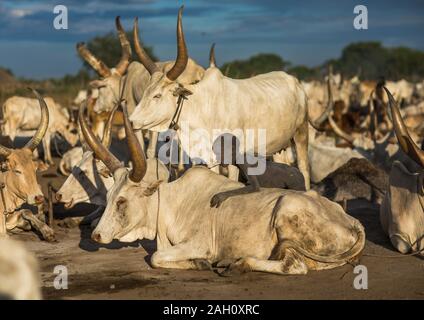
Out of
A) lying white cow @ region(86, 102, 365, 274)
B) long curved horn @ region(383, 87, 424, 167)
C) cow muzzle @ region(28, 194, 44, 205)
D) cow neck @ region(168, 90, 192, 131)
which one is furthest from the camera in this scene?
cow neck @ region(168, 90, 192, 131)

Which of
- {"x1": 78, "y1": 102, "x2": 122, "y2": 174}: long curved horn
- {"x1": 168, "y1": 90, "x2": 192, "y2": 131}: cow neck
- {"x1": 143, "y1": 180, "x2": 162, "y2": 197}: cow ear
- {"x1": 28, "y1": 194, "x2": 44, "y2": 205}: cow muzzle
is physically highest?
{"x1": 168, "y1": 90, "x2": 192, "y2": 131}: cow neck

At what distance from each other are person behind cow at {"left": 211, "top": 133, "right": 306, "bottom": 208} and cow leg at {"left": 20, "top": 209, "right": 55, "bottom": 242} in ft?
6.32

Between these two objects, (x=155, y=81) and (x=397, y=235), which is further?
(x=155, y=81)

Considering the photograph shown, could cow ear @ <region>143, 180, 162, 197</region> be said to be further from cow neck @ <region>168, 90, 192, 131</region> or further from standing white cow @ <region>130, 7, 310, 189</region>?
cow neck @ <region>168, 90, 192, 131</region>

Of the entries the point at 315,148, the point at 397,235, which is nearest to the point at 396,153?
the point at 315,148

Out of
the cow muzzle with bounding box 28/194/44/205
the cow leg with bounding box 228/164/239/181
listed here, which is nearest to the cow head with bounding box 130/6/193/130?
the cow leg with bounding box 228/164/239/181

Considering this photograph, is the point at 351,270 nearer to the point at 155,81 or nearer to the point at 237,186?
the point at 237,186

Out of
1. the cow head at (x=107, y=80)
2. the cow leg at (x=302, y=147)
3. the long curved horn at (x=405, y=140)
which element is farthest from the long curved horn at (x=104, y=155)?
the cow head at (x=107, y=80)

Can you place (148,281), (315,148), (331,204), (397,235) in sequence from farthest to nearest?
(315,148) → (397,235) → (331,204) → (148,281)

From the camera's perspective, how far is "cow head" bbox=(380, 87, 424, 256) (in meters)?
8.60

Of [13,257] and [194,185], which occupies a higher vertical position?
[13,257]

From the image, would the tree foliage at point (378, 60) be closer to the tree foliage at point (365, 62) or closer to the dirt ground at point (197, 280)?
the tree foliage at point (365, 62)

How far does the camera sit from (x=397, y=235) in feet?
29.4
